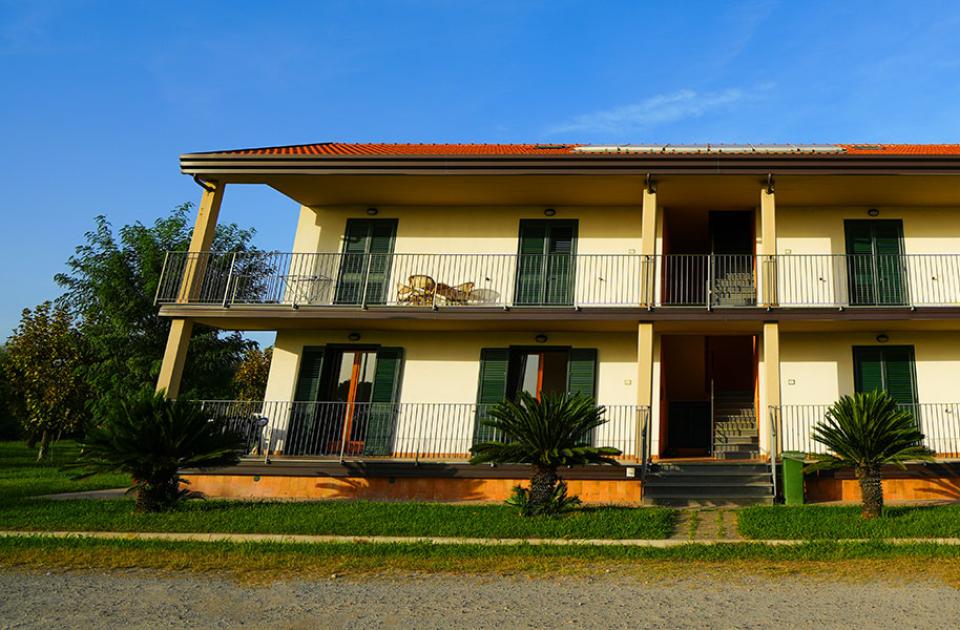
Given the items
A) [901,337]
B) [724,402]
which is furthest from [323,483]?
[901,337]

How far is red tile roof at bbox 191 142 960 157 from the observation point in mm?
13508

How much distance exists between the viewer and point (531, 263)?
14.7m

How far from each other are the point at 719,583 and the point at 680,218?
35.7 feet

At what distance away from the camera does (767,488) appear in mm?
10773

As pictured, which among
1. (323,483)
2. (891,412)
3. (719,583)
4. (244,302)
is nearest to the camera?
(719,583)

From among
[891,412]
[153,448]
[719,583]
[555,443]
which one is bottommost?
[719,583]

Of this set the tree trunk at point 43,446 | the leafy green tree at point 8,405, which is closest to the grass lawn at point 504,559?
the tree trunk at point 43,446

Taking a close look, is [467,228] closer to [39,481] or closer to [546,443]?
[546,443]

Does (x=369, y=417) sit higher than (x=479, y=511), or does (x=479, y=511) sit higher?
(x=369, y=417)

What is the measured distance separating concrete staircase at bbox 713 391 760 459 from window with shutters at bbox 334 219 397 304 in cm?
788

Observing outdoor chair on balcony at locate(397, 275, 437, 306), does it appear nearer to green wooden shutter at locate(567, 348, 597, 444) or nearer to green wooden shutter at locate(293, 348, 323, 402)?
green wooden shutter at locate(293, 348, 323, 402)

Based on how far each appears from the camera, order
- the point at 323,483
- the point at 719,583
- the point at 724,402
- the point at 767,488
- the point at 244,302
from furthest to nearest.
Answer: the point at 724,402
the point at 244,302
the point at 323,483
the point at 767,488
the point at 719,583

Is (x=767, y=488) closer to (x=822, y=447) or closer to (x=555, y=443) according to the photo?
(x=822, y=447)

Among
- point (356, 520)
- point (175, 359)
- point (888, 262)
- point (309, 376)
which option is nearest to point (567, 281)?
point (309, 376)
